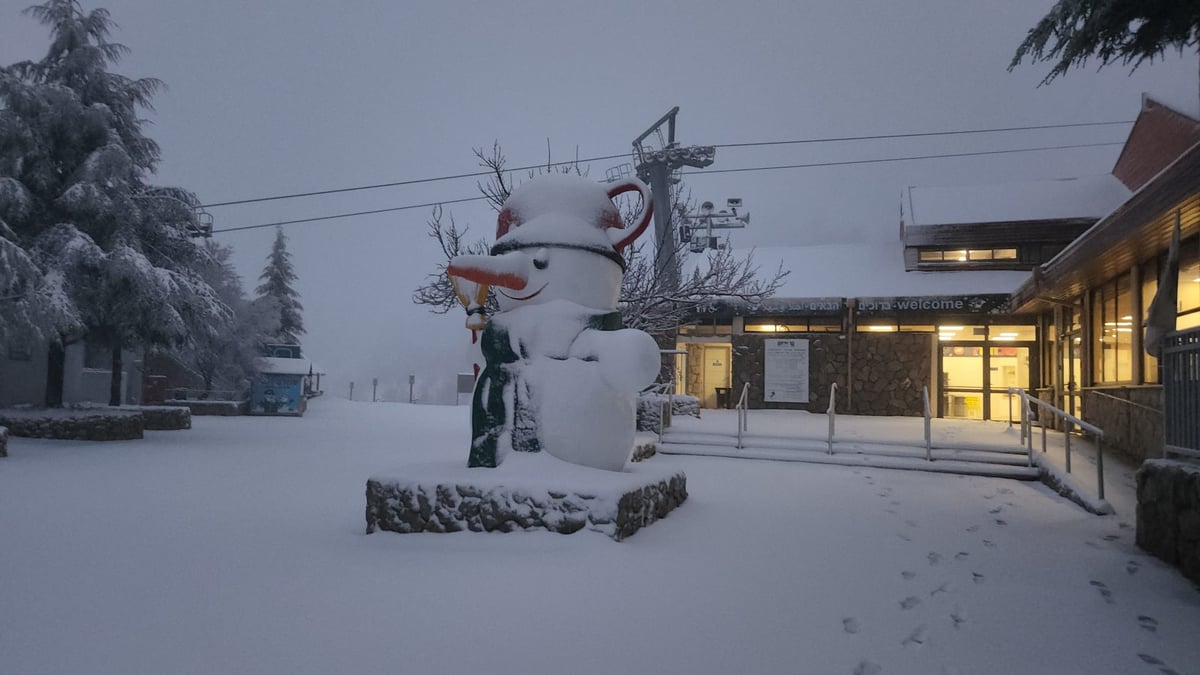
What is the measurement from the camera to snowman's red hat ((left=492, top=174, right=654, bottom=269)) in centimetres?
525

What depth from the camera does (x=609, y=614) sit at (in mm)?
3242

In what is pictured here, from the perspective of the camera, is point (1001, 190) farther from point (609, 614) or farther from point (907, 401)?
point (609, 614)

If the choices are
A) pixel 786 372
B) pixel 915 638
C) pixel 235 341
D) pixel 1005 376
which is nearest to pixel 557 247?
pixel 915 638

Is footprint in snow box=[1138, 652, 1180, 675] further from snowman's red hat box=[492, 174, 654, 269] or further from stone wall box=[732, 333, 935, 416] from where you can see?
stone wall box=[732, 333, 935, 416]

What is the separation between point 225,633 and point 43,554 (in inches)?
95.7

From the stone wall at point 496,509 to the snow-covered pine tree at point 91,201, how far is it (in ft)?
30.8

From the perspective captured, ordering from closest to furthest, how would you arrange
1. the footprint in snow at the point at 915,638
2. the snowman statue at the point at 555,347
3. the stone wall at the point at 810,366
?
the footprint in snow at the point at 915,638
the snowman statue at the point at 555,347
the stone wall at the point at 810,366

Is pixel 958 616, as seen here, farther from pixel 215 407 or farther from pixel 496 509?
pixel 215 407

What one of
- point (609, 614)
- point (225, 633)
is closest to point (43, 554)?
point (225, 633)

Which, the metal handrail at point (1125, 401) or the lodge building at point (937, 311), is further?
the lodge building at point (937, 311)

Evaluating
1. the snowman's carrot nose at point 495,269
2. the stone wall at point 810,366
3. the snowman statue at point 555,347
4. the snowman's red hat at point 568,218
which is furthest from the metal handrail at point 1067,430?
the stone wall at point 810,366

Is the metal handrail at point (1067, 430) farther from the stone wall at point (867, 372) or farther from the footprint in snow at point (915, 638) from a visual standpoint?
the stone wall at point (867, 372)

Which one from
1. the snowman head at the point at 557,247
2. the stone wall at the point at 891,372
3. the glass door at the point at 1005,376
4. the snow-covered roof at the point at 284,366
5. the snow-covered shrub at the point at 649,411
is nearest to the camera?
the snowman head at the point at 557,247

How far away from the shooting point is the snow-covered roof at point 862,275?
640 inches
